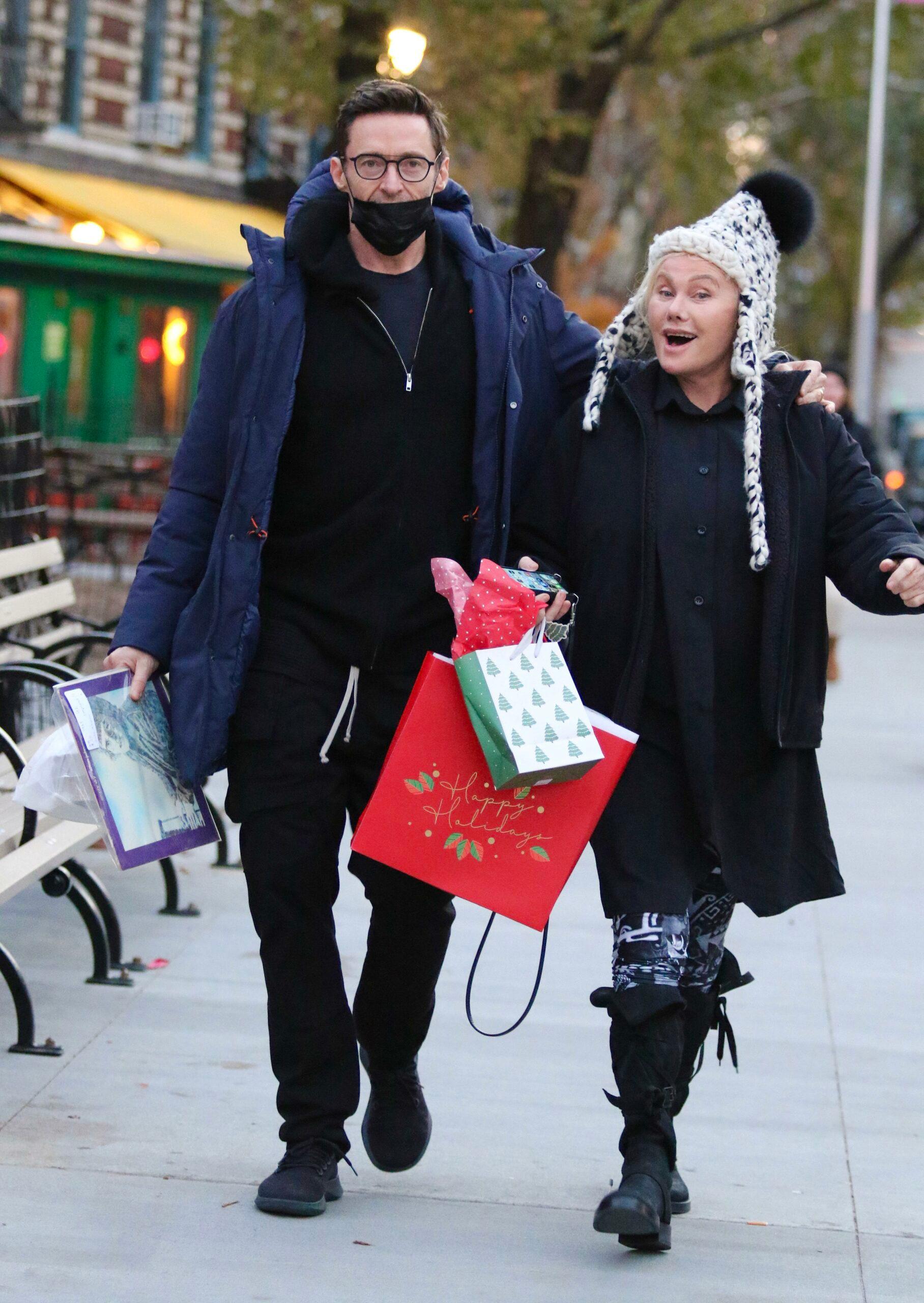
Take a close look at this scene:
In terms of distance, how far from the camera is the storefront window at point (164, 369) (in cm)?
2441

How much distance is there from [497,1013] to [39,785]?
5.94ft

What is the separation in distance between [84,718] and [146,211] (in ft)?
71.6

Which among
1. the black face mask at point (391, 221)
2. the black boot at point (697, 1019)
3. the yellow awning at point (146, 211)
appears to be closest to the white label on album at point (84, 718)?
the black face mask at point (391, 221)

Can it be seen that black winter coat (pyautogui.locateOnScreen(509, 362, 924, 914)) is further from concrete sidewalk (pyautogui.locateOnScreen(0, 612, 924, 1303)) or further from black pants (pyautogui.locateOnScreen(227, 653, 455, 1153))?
concrete sidewalk (pyautogui.locateOnScreen(0, 612, 924, 1303))

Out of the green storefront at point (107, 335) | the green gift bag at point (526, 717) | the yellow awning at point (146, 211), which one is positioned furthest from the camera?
the yellow awning at point (146, 211)

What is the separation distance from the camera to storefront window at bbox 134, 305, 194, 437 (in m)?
24.4

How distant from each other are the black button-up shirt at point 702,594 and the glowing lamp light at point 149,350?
21.4m

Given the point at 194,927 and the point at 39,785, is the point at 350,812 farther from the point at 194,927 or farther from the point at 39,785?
the point at 194,927

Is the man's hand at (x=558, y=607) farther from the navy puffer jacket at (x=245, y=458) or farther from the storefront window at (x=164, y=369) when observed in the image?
the storefront window at (x=164, y=369)

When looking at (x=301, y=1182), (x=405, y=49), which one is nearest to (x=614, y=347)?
(x=301, y=1182)

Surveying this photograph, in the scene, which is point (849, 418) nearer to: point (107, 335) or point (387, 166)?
point (387, 166)

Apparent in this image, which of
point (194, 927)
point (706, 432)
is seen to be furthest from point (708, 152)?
point (706, 432)

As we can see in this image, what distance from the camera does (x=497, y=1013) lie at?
510 cm

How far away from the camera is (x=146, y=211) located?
24.5 metres
